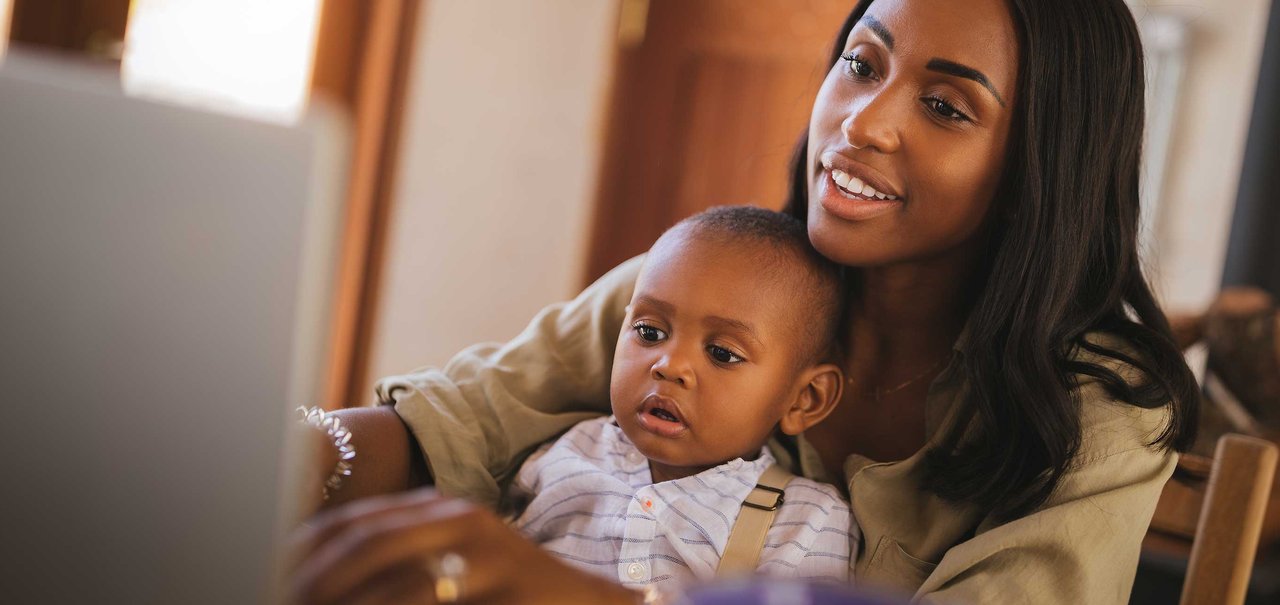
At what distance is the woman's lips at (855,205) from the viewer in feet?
3.97

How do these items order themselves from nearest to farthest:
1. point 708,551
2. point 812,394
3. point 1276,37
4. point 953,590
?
1. point 953,590
2. point 708,551
3. point 812,394
4. point 1276,37

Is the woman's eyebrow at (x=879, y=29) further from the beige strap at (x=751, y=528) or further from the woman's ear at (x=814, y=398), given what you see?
the beige strap at (x=751, y=528)

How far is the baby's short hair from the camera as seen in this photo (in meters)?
1.26

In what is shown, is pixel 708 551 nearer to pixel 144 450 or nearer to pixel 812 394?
pixel 812 394

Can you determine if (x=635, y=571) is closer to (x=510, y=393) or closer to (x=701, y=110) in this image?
(x=510, y=393)

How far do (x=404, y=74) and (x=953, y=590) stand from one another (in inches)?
109

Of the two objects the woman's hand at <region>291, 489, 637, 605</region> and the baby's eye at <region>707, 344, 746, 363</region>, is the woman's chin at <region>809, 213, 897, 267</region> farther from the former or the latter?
the woman's hand at <region>291, 489, 637, 605</region>

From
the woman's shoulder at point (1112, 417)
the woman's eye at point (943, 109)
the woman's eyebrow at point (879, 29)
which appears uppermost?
the woman's eyebrow at point (879, 29)

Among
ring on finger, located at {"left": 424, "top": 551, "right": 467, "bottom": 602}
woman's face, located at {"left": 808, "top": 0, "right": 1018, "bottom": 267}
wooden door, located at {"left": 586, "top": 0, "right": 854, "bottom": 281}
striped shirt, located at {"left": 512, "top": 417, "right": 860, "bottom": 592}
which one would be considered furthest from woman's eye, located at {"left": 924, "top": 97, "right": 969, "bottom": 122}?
wooden door, located at {"left": 586, "top": 0, "right": 854, "bottom": 281}

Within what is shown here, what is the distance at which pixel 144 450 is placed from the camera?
495mm

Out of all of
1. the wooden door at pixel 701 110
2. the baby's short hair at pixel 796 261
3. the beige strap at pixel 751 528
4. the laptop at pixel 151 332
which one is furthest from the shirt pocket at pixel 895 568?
the wooden door at pixel 701 110

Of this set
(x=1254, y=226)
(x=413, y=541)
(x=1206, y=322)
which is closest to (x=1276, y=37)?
(x=1254, y=226)

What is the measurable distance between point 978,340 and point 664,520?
1.24 feet

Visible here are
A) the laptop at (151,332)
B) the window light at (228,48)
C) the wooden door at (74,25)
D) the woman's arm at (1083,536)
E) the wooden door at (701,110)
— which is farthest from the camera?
the wooden door at (701,110)
